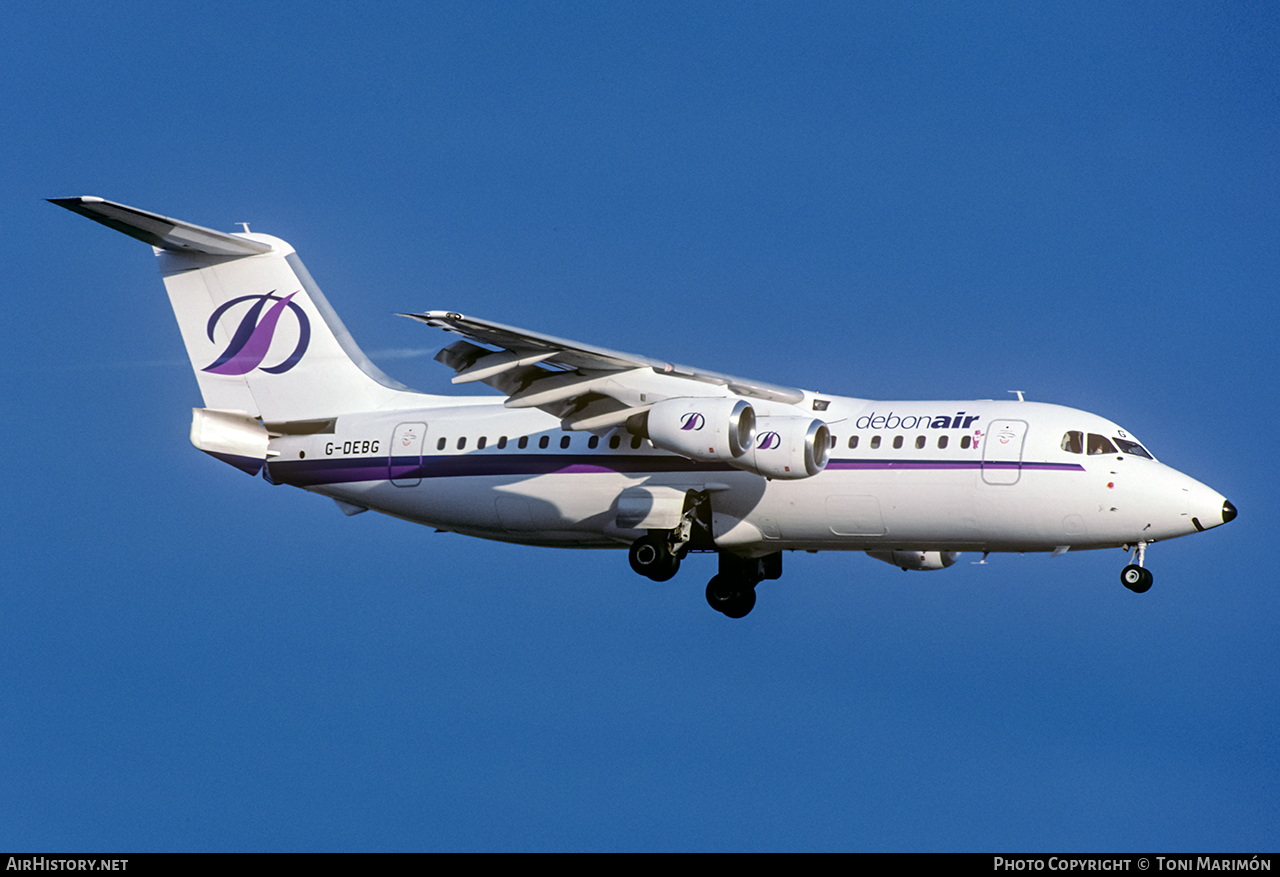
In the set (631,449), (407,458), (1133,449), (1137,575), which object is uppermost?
(407,458)

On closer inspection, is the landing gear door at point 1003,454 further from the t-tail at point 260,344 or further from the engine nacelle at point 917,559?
the t-tail at point 260,344

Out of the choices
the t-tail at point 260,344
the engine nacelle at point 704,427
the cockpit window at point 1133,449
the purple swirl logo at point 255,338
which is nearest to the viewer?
the engine nacelle at point 704,427

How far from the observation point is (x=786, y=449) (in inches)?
730

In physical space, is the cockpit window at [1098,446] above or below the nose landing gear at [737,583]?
Result: above

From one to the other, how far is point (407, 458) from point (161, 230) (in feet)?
12.7

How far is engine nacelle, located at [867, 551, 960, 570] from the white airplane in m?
0.04

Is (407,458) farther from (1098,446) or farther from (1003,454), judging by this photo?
(1098,446)

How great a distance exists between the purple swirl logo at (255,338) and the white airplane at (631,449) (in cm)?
3

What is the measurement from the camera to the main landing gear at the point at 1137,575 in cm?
1870

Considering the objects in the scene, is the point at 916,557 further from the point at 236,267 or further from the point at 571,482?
the point at 236,267

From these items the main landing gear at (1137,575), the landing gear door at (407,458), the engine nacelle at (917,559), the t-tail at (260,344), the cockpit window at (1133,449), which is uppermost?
the t-tail at (260,344)

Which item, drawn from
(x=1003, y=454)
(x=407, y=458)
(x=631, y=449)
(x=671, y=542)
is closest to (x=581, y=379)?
(x=631, y=449)

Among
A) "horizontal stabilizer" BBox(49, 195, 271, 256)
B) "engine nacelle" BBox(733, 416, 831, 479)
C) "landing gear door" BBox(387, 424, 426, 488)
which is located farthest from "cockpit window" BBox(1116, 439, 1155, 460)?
"horizontal stabilizer" BBox(49, 195, 271, 256)

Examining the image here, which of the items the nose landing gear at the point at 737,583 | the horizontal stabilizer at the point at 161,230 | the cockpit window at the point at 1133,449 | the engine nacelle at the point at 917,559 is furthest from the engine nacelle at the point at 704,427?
the horizontal stabilizer at the point at 161,230
